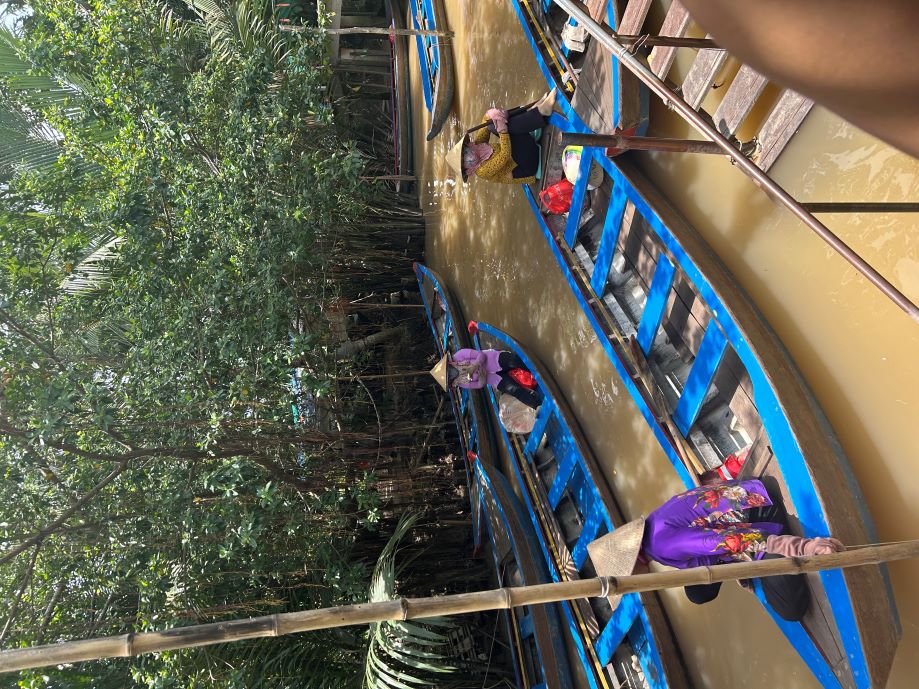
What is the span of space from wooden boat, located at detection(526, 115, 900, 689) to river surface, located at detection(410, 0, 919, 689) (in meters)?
0.11

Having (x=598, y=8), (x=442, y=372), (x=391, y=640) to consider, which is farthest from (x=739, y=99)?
(x=391, y=640)

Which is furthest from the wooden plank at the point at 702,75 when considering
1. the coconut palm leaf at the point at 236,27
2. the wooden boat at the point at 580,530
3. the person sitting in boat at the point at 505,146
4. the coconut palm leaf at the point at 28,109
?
the coconut palm leaf at the point at 236,27

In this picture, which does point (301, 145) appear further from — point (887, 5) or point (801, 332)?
point (887, 5)

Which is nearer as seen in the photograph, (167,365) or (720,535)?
(720,535)

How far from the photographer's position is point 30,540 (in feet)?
12.3

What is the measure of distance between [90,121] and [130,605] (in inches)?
151

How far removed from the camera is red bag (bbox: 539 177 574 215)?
3770 mm

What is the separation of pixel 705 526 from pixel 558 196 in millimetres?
2135

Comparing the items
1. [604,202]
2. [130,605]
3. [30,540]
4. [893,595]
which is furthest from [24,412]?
[893,595]

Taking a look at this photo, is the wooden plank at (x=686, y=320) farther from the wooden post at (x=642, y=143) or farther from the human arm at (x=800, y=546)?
the human arm at (x=800, y=546)

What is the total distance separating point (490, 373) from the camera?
4414mm

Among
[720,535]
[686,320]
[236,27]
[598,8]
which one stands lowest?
[720,535]

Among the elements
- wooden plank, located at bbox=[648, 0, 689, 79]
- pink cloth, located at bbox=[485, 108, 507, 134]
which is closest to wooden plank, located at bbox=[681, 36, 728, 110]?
wooden plank, located at bbox=[648, 0, 689, 79]

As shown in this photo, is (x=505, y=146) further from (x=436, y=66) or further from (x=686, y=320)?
(x=436, y=66)
